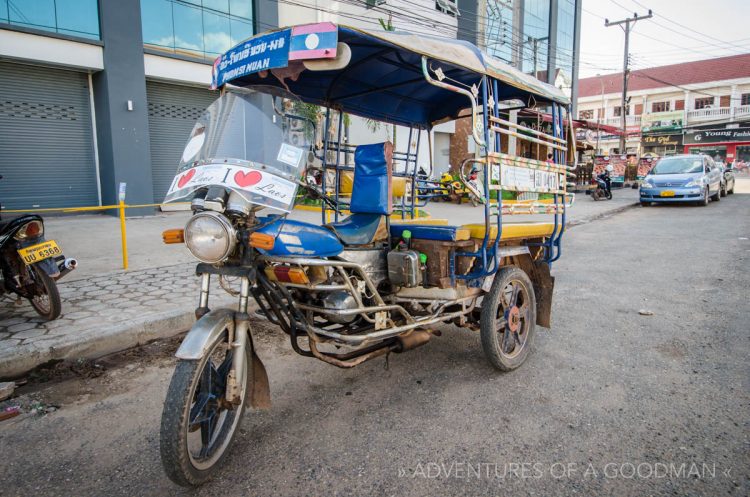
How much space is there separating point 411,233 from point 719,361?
2616 mm

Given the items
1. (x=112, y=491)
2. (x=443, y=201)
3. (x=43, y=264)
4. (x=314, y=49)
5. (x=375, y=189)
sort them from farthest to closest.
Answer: (x=443, y=201)
(x=43, y=264)
(x=375, y=189)
(x=314, y=49)
(x=112, y=491)

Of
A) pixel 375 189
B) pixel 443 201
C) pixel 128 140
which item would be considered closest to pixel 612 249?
pixel 375 189

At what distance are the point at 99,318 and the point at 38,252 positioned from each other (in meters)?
0.81

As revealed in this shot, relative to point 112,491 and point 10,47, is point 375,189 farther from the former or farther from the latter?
point 10,47

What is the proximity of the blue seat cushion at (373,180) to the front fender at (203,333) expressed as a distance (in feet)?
4.75

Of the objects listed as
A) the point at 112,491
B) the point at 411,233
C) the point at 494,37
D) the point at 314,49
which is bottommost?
the point at 112,491

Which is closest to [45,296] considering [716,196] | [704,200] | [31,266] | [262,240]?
[31,266]

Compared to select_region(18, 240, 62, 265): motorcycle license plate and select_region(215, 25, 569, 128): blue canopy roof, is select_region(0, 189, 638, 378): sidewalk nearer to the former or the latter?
select_region(18, 240, 62, 265): motorcycle license plate

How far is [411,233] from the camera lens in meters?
3.49

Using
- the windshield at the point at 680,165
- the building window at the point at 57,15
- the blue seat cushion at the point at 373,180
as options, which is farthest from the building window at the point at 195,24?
the windshield at the point at 680,165

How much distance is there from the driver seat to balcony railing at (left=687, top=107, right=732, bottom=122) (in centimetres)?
4705

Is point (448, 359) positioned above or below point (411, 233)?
below

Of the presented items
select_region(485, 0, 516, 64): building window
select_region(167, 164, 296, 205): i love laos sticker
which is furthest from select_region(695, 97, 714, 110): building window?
select_region(167, 164, 296, 205): i love laos sticker

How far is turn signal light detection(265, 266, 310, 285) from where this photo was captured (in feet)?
7.97
